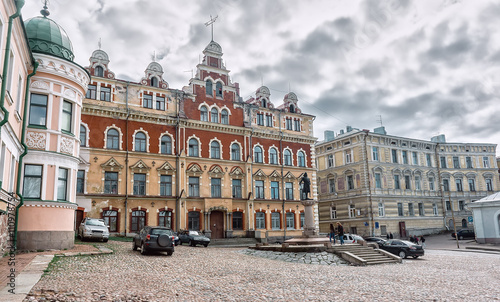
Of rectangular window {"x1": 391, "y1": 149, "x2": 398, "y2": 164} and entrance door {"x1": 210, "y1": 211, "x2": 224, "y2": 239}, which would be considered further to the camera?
rectangular window {"x1": 391, "y1": 149, "x2": 398, "y2": 164}

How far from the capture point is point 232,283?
13484 millimetres

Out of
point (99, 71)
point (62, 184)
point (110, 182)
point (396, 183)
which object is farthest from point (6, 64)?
point (396, 183)

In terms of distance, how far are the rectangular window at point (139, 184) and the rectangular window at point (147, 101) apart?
6.89 m

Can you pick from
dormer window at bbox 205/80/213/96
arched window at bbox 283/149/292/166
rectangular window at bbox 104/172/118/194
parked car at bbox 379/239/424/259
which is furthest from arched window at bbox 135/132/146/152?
parked car at bbox 379/239/424/259

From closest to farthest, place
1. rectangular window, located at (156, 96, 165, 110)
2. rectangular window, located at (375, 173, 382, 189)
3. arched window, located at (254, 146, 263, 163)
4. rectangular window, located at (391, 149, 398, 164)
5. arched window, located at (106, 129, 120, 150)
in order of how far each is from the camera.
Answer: arched window, located at (106, 129, 120, 150) < rectangular window, located at (156, 96, 165, 110) < arched window, located at (254, 146, 263, 163) < rectangular window, located at (375, 173, 382, 189) < rectangular window, located at (391, 149, 398, 164)

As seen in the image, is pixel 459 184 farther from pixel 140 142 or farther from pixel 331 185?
pixel 140 142

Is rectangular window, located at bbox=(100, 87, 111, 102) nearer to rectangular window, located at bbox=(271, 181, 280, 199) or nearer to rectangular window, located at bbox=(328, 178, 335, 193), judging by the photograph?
rectangular window, located at bbox=(271, 181, 280, 199)

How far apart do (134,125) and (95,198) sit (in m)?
7.79

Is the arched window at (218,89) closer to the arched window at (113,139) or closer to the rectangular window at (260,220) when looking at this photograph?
the arched window at (113,139)

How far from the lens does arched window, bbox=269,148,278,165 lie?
1764 inches

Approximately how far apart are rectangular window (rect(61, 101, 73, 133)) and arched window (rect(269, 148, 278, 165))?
86.6 ft

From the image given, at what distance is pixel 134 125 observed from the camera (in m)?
37.0

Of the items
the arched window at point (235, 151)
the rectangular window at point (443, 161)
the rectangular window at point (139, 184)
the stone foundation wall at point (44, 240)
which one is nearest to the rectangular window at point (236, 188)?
the arched window at point (235, 151)

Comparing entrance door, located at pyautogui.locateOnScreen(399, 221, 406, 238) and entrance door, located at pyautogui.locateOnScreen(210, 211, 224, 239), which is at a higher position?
entrance door, located at pyautogui.locateOnScreen(210, 211, 224, 239)
